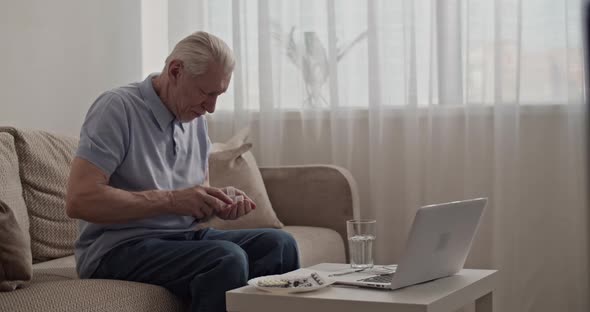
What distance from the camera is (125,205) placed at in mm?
2131

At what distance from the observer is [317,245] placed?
3008mm

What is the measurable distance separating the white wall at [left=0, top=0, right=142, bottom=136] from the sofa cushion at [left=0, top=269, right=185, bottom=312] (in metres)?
1.07

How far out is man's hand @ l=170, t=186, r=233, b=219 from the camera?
2166 millimetres

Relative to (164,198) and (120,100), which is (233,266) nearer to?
(164,198)

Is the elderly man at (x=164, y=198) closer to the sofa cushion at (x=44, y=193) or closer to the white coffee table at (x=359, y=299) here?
the white coffee table at (x=359, y=299)

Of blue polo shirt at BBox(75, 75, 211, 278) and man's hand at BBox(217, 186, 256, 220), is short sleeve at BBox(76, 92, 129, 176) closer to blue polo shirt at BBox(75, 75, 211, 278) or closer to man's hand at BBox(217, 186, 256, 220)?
blue polo shirt at BBox(75, 75, 211, 278)

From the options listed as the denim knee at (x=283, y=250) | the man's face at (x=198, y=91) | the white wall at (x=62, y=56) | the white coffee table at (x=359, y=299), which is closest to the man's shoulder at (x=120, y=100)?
the man's face at (x=198, y=91)

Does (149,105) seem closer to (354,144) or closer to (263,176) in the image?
(263,176)

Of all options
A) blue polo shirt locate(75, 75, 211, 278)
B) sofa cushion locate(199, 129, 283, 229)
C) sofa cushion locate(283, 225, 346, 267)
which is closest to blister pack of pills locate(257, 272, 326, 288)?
blue polo shirt locate(75, 75, 211, 278)

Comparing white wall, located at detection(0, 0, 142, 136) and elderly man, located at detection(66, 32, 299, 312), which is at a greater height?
white wall, located at detection(0, 0, 142, 136)

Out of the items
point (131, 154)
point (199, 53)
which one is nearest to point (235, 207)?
point (131, 154)

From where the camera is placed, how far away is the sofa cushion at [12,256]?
1.99 metres

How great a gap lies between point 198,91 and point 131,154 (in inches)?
9.1

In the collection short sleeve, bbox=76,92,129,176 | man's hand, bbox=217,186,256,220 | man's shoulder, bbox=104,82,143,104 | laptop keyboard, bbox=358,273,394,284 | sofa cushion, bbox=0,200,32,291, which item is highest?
man's shoulder, bbox=104,82,143,104
